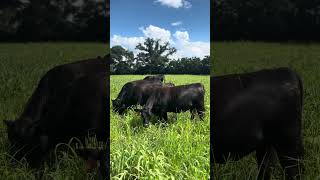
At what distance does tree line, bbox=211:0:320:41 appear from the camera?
3.90 metres

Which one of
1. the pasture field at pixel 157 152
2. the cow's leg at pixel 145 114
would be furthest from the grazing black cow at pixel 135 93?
the pasture field at pixel 157 152

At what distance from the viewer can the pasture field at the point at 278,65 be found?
3.72m

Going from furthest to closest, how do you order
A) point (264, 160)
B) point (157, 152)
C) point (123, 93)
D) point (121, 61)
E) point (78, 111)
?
point (123, 93)
point (157, 152)
point (121, 61)
point (78, 111)
point (264, 160)

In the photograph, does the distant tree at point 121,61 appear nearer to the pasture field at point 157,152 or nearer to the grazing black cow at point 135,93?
the pasture field at point 157,152

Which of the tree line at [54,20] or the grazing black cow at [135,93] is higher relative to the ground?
the tree line at [54,20]

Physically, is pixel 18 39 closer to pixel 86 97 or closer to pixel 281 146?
pixel 86 97

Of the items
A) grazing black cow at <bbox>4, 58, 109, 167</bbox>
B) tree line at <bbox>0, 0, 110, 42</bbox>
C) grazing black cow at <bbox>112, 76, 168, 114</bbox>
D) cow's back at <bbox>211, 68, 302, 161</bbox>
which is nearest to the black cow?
grazing black cow at <bbox>4, 58, 109, 167</bbox>

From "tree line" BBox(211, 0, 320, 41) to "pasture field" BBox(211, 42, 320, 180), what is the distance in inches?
3.5

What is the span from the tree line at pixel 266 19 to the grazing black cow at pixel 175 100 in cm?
248

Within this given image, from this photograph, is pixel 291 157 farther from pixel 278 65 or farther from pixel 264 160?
pixel 278 65

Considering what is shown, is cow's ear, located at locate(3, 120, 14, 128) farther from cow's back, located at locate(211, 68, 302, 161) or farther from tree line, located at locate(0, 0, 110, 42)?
cow's back, located at locate(211, 68, 302, 161)

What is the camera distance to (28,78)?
4.05m

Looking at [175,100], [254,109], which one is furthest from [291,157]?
[175,100]

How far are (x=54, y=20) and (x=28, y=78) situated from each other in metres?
0.63
